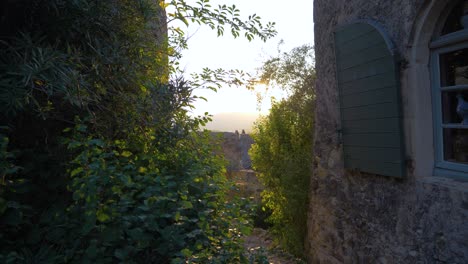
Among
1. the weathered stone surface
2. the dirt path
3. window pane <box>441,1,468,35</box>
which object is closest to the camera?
window pane <box>441,1,468,35</box>

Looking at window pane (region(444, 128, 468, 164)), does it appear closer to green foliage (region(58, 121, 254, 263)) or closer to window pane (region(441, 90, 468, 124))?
window pane (region(441, 90, 468, 124))

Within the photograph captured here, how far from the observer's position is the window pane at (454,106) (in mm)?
2355

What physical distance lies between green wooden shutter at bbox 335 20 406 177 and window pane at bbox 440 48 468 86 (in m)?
0.30

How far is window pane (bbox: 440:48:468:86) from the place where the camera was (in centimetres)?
233

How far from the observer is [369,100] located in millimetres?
2992

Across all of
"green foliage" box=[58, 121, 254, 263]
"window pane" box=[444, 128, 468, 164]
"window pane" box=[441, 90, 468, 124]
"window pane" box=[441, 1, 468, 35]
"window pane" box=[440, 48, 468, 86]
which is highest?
"window pane" box=[441, 1, 468, 35]

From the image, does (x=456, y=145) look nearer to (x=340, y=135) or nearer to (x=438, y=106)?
(x=438, y=106)

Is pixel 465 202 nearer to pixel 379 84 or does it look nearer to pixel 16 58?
pixel 379 84

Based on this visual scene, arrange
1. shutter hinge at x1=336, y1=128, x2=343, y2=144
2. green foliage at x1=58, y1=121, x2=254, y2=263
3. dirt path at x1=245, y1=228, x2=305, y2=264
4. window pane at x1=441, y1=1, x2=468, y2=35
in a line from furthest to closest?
dirt path at x1=245, y1=228, x2=305, y2=264 → shutter hinge at x1=336, y1=128, x2=343, y2=144 → window pane at x1=441, y1=1, x2=468, y2=35 → green foliage at x1=58, y1=121, x2=254, y2=263

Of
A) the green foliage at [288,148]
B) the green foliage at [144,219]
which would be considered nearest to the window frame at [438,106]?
the green foliage at [144,219]

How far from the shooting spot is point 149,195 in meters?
1.67

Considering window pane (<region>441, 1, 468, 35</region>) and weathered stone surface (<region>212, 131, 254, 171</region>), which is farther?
weathered stone surface (<region>212, 131, 254, 171</region>)

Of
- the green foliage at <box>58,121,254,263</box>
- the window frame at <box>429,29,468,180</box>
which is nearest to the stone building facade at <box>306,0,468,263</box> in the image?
the window frame at <box>429,29,468,180</box>

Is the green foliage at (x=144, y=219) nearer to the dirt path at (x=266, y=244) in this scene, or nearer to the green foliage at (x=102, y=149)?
the green foliage at (x=102, y=149)
